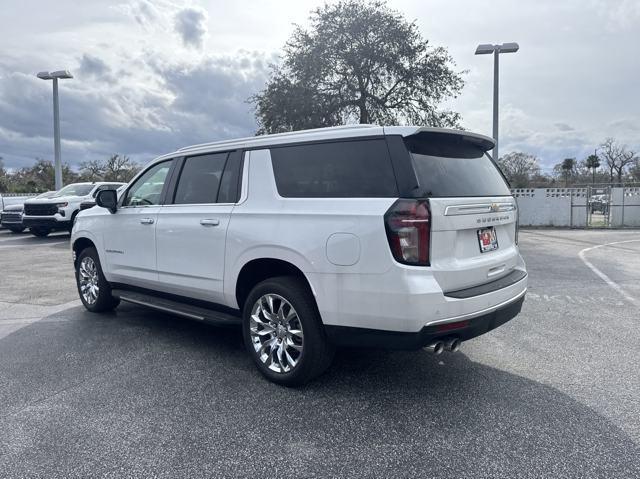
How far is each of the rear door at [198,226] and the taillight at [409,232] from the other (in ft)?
5.30

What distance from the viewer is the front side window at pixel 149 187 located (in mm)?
5180

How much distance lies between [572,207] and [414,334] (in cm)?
2078

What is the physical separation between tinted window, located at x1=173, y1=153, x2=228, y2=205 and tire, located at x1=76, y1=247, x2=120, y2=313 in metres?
1.80

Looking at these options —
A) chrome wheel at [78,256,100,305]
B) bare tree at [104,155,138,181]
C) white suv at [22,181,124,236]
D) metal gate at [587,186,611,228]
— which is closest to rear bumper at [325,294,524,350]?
chrome wheel at [78,256,100,305]

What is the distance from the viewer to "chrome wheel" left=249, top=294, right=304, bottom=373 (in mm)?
3791

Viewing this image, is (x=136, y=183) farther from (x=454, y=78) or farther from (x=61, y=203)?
(x=454, y=78)

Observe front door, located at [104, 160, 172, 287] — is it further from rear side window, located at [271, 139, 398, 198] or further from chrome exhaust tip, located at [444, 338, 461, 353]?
chrome exhaust tip, located at [444, 338, 461, 353]

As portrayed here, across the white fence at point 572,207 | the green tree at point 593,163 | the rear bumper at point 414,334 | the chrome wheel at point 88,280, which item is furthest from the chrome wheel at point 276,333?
the green tree at point 593,163

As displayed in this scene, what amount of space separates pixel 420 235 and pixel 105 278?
4.17 meters

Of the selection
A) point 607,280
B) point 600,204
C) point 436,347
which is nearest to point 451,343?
point 436,347

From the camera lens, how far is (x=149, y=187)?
530cm

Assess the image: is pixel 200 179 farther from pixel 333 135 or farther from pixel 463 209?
pixel 463 209

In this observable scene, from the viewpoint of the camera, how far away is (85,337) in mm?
5145

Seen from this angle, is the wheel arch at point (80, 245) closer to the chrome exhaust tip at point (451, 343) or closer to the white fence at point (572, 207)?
the chrome exhaust tip at point (451, 343)
